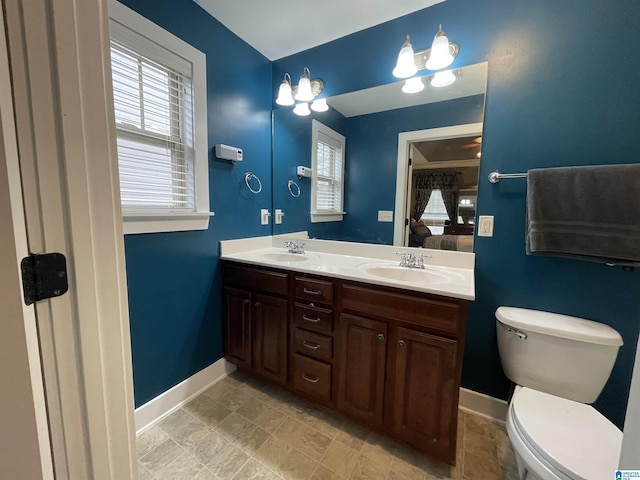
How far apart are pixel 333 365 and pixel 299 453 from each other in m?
0.46

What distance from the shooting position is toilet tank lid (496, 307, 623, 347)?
3.99 ft

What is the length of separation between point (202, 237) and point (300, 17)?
1580mm

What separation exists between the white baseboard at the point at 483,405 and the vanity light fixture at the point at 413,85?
1.95 m

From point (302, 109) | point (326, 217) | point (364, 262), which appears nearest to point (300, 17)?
point (302, 109)

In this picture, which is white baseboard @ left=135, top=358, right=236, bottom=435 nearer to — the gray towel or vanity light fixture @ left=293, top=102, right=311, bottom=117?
vanity light fixture @ left=293, top=102, right=311, bottom=117

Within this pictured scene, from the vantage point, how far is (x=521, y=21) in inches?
55.9

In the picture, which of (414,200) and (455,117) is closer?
(455,117)

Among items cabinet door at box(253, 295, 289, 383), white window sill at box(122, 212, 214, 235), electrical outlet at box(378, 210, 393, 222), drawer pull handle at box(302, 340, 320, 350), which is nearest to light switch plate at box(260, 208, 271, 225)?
white window sill at box(122, 212, 214, 235)

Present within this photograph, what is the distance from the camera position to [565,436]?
38.9 inches

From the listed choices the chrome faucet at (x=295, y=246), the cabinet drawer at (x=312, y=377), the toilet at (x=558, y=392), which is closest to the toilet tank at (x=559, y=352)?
the toilet at (x=558, y=392)

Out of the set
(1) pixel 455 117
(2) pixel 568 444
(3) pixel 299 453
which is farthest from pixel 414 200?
(3) pixel 299 453

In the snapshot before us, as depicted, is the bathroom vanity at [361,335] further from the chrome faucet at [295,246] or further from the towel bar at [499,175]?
the towel bar at [499,175]

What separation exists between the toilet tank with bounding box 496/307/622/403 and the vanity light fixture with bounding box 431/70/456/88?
1.39 metres

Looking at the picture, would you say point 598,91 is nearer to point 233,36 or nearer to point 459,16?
point 459,16
